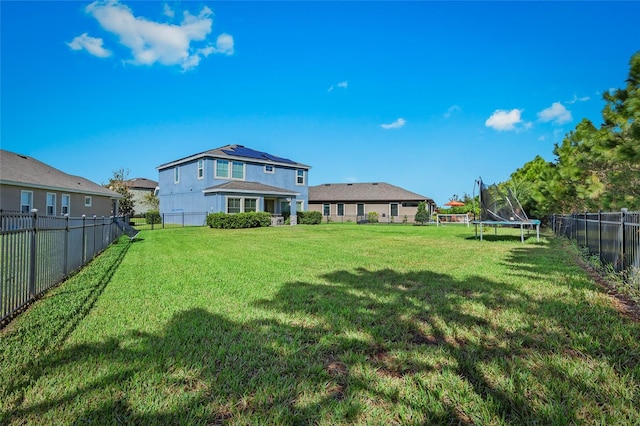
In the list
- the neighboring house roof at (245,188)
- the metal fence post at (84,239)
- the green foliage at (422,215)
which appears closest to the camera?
the metal fence post at (84,239)

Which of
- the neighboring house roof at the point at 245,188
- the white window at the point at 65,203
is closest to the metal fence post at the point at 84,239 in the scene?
the neighboring house roof at the point at 245,188

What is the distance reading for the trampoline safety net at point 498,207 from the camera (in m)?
13.4

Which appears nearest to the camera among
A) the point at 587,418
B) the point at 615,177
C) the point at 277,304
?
the point at 587,418

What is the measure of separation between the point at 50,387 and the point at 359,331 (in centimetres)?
247

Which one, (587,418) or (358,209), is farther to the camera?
(358,209)

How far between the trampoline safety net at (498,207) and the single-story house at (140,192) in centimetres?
3799

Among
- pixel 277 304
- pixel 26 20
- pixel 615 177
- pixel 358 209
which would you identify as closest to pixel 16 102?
pixel 26 20

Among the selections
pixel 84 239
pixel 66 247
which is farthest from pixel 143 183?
pixel 66 247

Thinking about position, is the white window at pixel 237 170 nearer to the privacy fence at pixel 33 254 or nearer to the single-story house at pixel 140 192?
the single-story house at pixel 140 192

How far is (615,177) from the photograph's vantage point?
27.3ft

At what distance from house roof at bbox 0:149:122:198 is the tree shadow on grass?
62.8 feet

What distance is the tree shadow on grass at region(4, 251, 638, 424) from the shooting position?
6.35 ft

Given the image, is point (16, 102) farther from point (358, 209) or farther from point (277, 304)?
point (358, 209)

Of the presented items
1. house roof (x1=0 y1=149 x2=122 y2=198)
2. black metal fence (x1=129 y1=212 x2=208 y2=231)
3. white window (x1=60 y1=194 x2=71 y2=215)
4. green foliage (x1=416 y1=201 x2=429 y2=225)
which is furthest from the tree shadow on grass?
green foliage (x1=416 y1=201 x2=429 y2=225)
